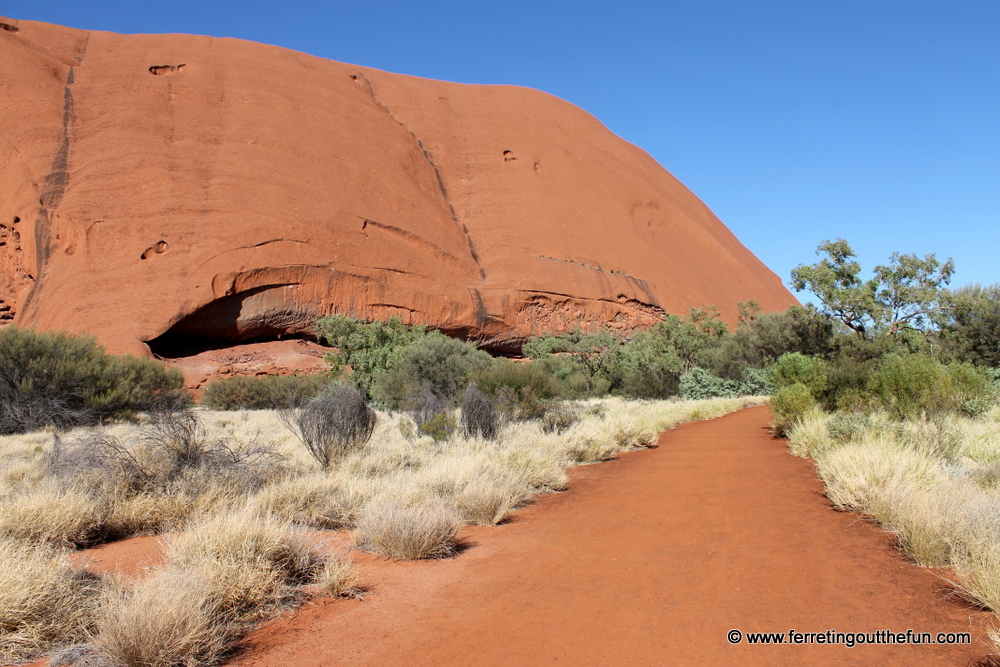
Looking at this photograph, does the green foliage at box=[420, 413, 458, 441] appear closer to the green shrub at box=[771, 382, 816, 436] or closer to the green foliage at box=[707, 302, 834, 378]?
the green shrub at box=[771, 382, 816, 436]

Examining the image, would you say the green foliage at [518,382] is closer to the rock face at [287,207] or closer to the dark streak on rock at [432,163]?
the rock face at [287,207]

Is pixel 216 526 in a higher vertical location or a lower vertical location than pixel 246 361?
higher

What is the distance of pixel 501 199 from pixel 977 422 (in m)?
35.4

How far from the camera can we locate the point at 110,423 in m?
15.9

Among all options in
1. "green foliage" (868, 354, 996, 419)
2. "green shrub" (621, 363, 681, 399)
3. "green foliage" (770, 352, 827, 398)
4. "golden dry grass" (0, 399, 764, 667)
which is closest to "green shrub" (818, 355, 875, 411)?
"green foliage" (770, 352, 827, 398)

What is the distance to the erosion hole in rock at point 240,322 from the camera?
29.7 meters

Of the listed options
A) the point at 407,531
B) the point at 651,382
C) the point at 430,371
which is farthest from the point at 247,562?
the point at 651,382

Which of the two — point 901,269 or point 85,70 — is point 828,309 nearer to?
point 901,269

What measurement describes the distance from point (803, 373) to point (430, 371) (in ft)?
32.2

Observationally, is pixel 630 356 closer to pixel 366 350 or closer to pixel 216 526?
pixel 366 350

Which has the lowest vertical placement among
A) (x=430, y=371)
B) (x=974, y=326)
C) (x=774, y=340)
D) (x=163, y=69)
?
(x=430, y=371)

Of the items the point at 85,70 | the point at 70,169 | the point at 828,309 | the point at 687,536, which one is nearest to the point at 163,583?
the point at 687,536

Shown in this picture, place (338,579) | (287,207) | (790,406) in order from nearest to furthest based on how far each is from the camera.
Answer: (338,579) < (790,406) < (287,207)

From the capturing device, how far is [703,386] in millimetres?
29172
